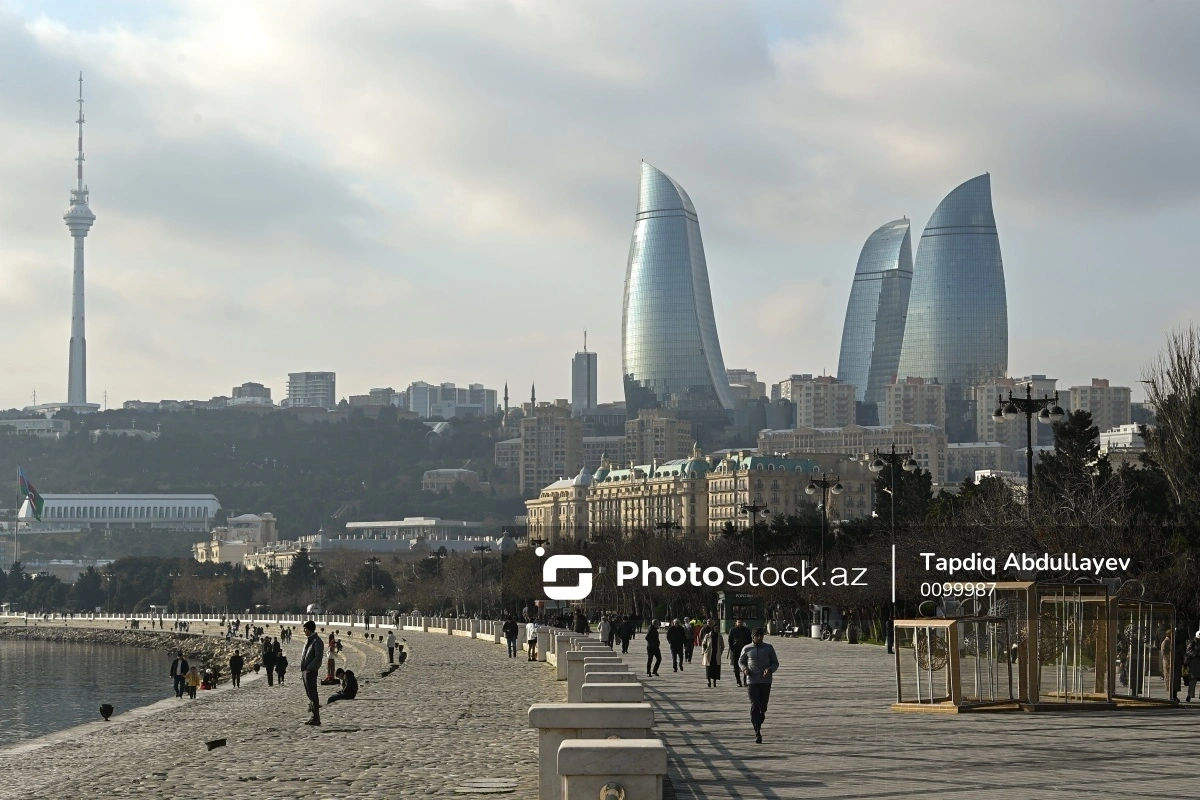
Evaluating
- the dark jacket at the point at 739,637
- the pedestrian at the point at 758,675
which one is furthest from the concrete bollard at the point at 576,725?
the dark jacket at the point at 739,637

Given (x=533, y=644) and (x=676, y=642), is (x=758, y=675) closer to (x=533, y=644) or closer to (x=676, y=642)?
(x=676, y=642)

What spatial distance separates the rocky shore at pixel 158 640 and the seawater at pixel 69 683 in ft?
4.20

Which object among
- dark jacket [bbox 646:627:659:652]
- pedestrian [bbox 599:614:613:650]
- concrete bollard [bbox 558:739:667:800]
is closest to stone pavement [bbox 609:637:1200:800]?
concrete bollard [bbox 558:739:667:800]

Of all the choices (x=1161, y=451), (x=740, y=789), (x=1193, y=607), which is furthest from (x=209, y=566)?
(x=740, y=789)

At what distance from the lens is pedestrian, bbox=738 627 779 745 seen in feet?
60.1

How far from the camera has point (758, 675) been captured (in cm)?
1880

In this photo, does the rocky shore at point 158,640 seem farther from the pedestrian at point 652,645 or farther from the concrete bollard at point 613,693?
the concrete bollard at point 613,693

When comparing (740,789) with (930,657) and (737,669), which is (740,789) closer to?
(930,657)

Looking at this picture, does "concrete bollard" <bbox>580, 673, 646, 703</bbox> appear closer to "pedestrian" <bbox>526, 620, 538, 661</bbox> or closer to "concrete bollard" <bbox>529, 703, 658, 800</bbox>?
"concrete bollard" <bbox>529, 703, 658, 800</bbox>

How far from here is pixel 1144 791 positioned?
1356cm

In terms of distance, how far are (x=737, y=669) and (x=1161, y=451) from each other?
22333 mm

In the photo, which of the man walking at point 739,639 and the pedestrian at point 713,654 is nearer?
the man walking at point 739,639

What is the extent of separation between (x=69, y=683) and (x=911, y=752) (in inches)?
2756

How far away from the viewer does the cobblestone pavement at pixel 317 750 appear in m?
15.5
